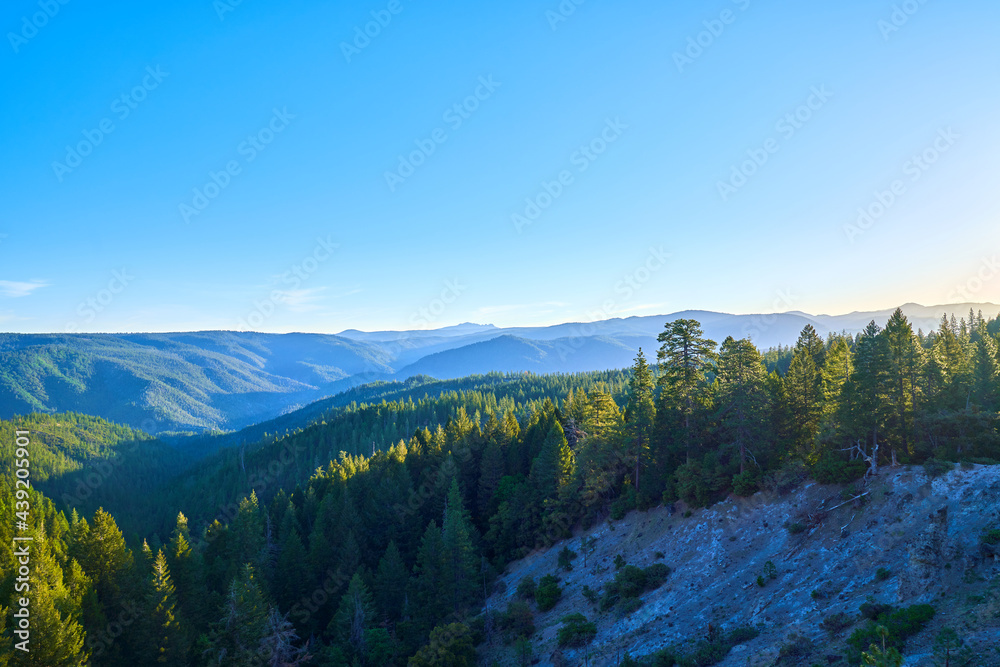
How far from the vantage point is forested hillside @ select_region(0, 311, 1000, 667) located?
33438mm

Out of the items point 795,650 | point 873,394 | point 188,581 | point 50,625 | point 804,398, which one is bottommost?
point 188,581

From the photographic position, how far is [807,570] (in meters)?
29.9

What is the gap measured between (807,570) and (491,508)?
38.7 metres

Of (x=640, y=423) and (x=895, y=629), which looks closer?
(x=895, y=629)

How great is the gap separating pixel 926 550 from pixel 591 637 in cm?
2219

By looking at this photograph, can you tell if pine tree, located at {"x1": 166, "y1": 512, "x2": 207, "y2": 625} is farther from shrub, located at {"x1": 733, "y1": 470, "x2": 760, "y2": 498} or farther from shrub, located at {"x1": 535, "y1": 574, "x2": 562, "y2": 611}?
shrub, located at {"x1": 733, "y1": 470, "x2": 760, "y2": 498}

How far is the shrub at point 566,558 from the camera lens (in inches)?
1848

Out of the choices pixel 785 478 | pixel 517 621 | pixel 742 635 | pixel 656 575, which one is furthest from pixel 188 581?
pixel 785 478

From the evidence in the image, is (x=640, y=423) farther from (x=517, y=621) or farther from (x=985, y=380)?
(x=985, y=380)

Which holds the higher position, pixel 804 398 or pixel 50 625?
pixel 804 398

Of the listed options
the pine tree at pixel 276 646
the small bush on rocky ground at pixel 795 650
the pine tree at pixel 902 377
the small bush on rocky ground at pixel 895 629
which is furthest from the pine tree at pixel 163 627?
the pine tree at pixel 902 377

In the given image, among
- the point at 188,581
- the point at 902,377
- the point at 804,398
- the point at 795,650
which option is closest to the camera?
the point at 795,650

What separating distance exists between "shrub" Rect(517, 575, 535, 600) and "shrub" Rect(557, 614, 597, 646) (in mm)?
9748

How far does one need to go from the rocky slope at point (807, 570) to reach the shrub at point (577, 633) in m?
0.60
